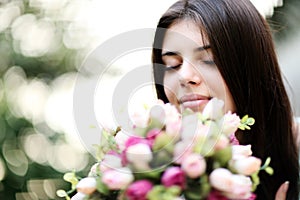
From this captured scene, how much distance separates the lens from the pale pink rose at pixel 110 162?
1080mm

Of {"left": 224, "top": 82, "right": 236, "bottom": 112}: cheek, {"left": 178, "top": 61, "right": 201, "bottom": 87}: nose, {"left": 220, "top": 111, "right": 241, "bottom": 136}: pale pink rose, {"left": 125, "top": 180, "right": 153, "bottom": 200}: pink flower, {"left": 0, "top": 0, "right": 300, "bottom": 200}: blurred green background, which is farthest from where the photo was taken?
{"left": 0, "top": 0, "right": 300, "bottom": 200}: blurred green background

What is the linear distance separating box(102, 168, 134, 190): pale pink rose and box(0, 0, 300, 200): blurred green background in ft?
9.19

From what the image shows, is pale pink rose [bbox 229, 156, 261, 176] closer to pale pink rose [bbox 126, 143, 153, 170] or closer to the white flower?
the white flower

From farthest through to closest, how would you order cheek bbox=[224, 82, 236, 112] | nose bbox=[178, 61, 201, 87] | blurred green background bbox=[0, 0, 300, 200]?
blurred green background bbox=[0, 0, 300, 200] < cheek bbox=[224, 82, 236, 112] < nose bbox=[178, 61, 201, 87]

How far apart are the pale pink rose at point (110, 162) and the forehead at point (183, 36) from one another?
1.68 ft

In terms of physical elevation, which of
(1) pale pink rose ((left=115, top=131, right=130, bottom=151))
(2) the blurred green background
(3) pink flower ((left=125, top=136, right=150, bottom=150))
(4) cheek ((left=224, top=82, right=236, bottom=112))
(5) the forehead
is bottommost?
(2) the blurred green background

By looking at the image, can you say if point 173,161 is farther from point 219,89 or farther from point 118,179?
point 219,89

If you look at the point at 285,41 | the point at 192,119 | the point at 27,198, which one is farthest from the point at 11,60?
the point at 192,119

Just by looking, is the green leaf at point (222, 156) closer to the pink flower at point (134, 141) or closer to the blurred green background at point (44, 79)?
the pink flower at point (134, 141)

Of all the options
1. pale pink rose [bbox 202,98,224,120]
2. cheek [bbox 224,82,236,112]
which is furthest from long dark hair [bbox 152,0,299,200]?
pale pink rose [bbox 202,98,224,120]

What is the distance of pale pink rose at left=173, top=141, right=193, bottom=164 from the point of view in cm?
105

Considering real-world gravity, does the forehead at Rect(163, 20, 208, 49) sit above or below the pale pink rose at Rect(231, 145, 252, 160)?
above

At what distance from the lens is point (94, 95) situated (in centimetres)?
135

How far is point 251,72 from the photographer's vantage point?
165cm
